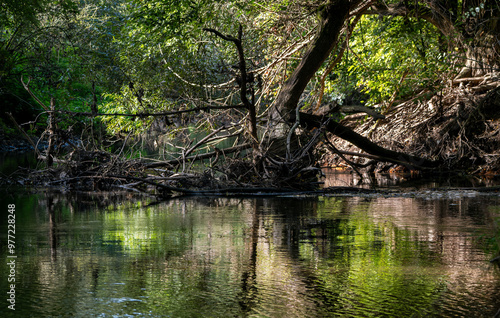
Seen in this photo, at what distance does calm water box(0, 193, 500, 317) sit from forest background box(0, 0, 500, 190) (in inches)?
162

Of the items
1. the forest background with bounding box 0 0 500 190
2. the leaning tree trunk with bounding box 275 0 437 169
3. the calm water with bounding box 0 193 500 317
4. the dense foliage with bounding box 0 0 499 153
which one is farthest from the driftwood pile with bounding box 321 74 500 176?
the calm water with bounding box 0 193 500 317

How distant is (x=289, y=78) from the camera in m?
12.3

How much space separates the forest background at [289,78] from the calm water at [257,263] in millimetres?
4112

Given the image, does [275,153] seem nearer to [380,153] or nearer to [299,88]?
[299,88]

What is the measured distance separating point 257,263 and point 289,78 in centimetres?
843

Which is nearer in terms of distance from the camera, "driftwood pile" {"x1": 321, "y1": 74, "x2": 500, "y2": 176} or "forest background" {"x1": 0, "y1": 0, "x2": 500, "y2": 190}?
"forest background" {"x1": 0, "y1": 0, "x2": 500, "y2": 190}

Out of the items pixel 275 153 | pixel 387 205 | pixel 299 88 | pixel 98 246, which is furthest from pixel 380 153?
pixel 98 246

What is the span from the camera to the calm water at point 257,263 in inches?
126

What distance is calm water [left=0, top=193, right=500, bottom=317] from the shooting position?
3.21 metres

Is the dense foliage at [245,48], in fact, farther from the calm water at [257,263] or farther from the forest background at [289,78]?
the calm water at [257,263]

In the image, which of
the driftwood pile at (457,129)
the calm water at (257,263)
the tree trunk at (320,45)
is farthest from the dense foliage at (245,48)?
the calm water at (257,263)

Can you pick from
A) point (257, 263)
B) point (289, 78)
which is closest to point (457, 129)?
point (289, 78)

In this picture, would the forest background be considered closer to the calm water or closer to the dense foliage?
the dense foliage

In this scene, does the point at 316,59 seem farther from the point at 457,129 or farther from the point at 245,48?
the point at 457,129
